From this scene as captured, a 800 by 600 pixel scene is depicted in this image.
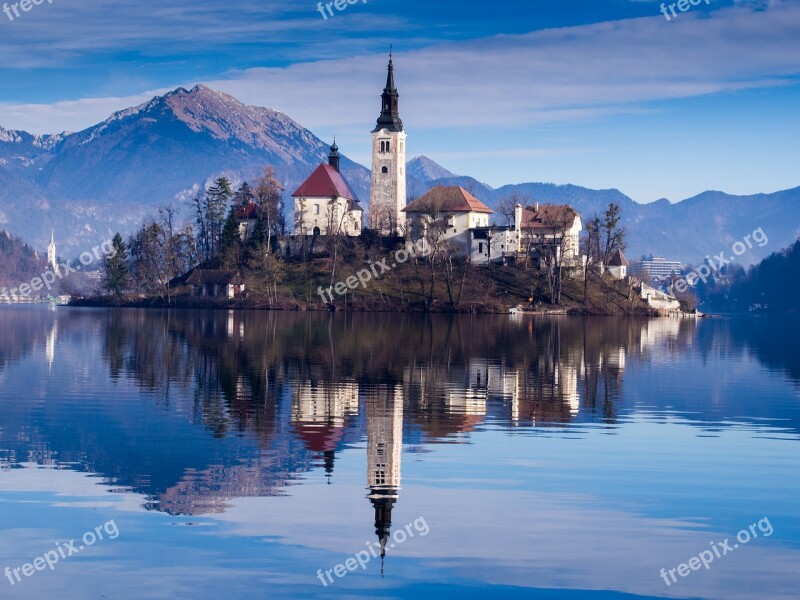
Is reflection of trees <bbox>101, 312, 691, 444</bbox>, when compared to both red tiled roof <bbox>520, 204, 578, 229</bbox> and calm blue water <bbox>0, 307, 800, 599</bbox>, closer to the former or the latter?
calm blue water <bbox>0, 307, 800, 599</bbox>

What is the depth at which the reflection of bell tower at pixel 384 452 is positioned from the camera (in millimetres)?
23281

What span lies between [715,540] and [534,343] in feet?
190

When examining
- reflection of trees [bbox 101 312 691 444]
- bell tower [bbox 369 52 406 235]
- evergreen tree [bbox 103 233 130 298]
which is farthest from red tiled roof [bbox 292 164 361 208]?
reflection of trees [bbox 101 312 691 444]

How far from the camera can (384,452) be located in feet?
99.5

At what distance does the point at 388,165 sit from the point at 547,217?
2781cm

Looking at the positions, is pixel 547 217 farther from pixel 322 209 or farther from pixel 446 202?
pixel 322 209

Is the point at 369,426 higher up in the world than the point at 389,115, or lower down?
lower down

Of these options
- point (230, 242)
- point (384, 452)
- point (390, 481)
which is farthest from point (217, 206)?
point (390, 481)

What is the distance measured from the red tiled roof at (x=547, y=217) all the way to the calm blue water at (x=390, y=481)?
330ft

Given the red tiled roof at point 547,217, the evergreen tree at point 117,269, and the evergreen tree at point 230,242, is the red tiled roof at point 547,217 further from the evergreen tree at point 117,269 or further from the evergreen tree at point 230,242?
the evergreen tree at point 117,269

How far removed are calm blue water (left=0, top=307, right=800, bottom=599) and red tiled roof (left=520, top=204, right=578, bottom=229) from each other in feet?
330

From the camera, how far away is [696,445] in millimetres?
33031

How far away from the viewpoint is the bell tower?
170 meters

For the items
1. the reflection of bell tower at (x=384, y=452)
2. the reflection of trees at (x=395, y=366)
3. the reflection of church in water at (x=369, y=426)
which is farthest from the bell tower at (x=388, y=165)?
the reflection of bell tower at (x=384, y=452)
